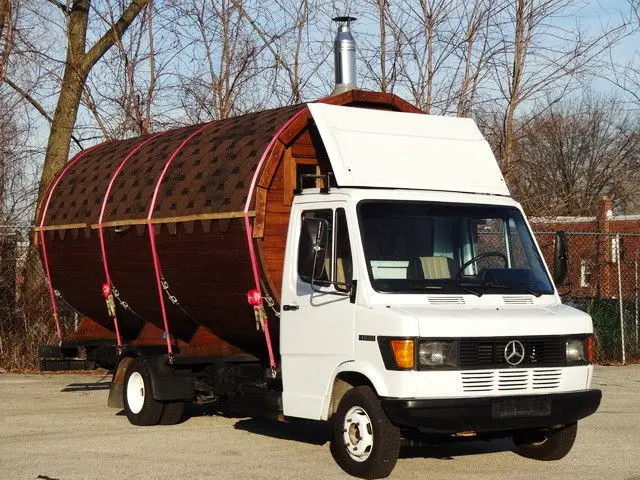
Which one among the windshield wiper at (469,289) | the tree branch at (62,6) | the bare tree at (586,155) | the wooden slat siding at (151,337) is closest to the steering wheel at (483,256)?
the windshield wiper at (469,289)

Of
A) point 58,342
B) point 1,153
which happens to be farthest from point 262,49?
point 58,342

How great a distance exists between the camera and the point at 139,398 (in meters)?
12.6

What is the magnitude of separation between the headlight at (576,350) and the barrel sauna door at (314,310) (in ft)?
5.71

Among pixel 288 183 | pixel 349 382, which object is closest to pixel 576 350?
pixel 349 382

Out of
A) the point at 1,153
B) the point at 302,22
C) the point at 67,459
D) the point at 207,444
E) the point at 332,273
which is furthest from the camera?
the point at 1,153

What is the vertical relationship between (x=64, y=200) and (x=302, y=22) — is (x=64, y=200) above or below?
below

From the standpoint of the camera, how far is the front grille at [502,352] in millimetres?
9125

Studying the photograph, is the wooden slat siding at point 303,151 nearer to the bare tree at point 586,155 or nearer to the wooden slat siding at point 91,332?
the wooden slat siding at point 91,332

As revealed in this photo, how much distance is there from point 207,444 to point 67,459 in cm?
140

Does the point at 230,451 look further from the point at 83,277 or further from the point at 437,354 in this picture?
the point at 83,277

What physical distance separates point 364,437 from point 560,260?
2323 mm

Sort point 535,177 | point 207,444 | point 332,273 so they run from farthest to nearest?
point 535,177, point 207,444, point 332,273

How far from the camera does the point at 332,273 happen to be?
973 cm

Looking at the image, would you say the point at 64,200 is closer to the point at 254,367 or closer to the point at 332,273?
the point at 254,367
